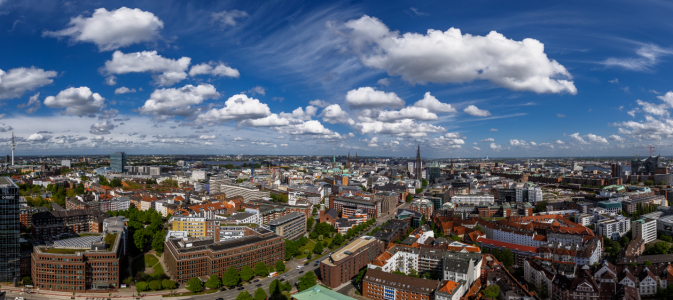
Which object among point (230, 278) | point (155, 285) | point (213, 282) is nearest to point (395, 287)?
point (230, 278)

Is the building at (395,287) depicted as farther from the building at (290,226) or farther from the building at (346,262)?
the building at (290,226)

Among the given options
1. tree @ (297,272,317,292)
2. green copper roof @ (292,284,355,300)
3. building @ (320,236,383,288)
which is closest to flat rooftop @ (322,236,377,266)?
building @ (320,236,383,288)

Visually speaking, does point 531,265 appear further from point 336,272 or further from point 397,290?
point 336,272

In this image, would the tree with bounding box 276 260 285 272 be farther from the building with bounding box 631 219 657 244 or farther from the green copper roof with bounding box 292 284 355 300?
the building with bounding box 631 219 657 244

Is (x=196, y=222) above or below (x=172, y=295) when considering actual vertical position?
above

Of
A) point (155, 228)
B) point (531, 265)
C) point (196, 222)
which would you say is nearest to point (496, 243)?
point (531, 265)

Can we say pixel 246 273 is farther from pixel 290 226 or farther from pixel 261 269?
pixel 290 226

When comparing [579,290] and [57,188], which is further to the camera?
[57,188]
